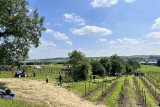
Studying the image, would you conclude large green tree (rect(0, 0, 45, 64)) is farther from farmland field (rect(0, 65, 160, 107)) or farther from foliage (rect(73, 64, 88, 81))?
foliage (rect(73, 64, 88, 81))

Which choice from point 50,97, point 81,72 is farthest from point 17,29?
point 81,72

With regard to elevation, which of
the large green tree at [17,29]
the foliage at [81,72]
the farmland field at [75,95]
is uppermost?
the large green tree at [17,29]

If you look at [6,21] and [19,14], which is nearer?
[6,21]

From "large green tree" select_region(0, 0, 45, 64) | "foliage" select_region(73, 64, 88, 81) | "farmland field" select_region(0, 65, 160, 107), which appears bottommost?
"farmland field" select_region(0, 65, 160, 107)

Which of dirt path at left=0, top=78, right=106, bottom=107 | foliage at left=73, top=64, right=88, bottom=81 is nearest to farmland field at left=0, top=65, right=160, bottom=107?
dirt path at left=0, top=78, right=106, bottom=107

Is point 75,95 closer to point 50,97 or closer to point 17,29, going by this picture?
point 50,97

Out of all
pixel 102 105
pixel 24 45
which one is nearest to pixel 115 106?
pixel 102 105

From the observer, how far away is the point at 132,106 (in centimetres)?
1227

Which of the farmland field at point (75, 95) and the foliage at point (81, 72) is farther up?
the foliage at point (81, 72)

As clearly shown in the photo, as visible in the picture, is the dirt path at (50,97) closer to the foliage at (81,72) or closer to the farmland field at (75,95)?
the farmland field at (75,95)

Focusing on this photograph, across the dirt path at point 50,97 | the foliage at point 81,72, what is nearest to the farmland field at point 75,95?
the dirt path at point 50,97

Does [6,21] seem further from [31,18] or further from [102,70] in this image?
[102,70]

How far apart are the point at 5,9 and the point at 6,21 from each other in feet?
5.39

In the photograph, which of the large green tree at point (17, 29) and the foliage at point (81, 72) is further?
the foliage at point (81, 72)
